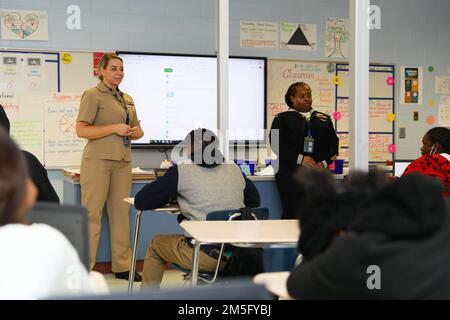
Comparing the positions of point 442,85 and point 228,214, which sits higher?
point 442,85

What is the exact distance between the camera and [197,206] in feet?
11.3

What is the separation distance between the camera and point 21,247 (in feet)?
4.19

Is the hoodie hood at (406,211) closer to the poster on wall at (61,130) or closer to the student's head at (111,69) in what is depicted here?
the student's head at (111,69)

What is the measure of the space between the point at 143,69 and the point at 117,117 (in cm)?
148

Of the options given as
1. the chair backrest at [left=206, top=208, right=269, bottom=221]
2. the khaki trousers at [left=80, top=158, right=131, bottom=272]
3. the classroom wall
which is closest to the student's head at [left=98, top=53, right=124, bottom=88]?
the khaki trousers at [left=80, top=158, right=131, bottom=272]

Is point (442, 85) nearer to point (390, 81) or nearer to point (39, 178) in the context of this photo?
point (390, 81)

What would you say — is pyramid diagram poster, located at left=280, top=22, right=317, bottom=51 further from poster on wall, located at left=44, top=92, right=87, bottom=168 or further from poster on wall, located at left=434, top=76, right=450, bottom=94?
poster on wall, located at left=44, top=92, right=87, bottom=168

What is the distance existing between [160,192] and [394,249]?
2.19m

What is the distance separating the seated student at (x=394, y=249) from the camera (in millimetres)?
1411

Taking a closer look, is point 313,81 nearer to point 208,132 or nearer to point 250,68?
point 250,68

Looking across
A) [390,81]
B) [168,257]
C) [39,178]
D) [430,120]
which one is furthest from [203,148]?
[430,120]

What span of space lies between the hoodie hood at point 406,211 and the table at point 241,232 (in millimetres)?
940

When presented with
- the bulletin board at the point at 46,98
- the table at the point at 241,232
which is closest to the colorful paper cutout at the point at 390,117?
the bulletin board at the point at 46,98
